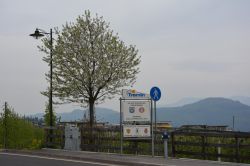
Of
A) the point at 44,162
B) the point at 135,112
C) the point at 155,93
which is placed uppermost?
the point at 155,93

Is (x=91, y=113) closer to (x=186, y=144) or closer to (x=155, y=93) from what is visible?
(x=155, y=93)

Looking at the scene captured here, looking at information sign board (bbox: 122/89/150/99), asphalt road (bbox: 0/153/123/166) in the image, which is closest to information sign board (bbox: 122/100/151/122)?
information sign board (bbox: 122/89/150/99)

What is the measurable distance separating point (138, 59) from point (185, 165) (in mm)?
20700

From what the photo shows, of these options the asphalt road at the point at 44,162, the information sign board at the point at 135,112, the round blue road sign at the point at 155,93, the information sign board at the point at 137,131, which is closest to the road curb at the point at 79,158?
the asphalt road at the point at 44,162

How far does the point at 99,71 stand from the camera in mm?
35656

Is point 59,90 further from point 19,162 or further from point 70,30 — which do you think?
point 19,162

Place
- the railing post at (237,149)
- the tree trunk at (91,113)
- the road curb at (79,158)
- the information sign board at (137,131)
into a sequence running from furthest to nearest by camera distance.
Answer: the tree trunk at (91,113) < the information sign board at (137,131) < the railing post at (237,149) < the road curb at (79,158)

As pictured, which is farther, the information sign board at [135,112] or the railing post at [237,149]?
the information sign board at [135,112]

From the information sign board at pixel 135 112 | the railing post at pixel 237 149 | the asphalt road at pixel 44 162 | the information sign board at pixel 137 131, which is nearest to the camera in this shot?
the railing post at pixel 237 149

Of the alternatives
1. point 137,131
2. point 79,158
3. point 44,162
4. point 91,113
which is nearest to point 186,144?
point 137,131

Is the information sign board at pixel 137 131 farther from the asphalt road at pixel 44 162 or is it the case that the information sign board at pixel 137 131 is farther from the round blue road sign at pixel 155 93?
the asphalt road at pixel 44 162

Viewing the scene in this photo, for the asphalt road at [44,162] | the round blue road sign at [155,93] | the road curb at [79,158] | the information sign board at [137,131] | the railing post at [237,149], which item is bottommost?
the asphalt road at [44,162]

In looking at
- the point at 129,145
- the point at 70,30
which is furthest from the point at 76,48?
the point at 129,145

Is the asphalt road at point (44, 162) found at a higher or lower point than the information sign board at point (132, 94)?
lower
